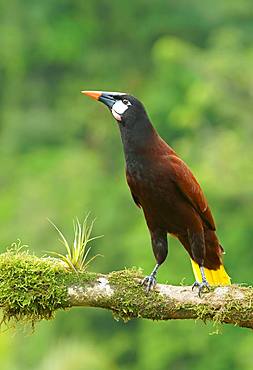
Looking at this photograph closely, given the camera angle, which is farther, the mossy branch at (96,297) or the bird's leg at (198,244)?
the bird's leg at (198,244)

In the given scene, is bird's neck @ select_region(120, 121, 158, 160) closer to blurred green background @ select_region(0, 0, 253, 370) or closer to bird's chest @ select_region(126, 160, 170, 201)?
bird's chest @ select_region(126, 160, 170, 201)

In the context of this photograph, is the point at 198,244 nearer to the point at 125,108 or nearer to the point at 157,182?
the point at 157,182

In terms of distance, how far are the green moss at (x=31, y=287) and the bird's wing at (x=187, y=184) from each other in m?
0.90

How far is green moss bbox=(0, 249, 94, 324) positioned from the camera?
24.0ft

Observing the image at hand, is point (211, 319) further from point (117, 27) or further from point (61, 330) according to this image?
point (117, 27)

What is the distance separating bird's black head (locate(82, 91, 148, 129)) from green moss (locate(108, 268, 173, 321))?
3.21 ft

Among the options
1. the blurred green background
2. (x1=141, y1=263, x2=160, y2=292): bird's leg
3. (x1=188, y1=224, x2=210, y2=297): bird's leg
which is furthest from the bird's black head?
the blurred green background

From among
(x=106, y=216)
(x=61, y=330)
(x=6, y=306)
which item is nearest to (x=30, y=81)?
(x=106, y=216)

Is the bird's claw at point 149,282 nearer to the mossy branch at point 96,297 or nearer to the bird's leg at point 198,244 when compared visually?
the mossy branch at point 96,297

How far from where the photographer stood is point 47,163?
3155 cm

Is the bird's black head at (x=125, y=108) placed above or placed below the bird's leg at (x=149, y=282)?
above

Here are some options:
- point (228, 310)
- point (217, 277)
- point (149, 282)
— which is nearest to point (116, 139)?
point (217, 277)

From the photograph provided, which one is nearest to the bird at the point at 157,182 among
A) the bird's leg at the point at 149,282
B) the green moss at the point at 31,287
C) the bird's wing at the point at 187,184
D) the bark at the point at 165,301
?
the bird's wing at the point at 187,184

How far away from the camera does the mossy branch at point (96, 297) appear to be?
730cm
